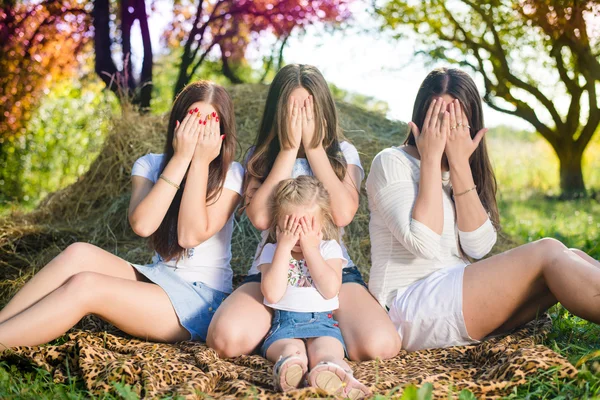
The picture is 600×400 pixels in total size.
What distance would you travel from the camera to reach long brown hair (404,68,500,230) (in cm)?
257

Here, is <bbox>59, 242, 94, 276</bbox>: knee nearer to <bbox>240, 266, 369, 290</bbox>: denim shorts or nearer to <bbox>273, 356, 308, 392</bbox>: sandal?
<bbox>240, 266, 369, 290</bbox>: denim shorts

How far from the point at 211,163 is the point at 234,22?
204 inches

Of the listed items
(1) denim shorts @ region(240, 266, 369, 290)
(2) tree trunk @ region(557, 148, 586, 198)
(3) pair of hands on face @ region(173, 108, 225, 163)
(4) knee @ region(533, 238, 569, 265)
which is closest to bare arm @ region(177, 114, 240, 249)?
(3) pair of hands on face @ region(173, 108, 225, 163)

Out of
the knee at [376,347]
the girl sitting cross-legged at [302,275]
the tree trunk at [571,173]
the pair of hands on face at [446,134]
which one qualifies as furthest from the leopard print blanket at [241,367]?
the tree trunk at [571,173]

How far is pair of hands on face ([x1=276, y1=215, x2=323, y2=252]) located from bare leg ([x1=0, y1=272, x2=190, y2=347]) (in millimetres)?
571

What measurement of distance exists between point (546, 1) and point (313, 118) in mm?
6351

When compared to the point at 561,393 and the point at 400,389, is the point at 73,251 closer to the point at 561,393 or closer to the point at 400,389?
the point at 400,389

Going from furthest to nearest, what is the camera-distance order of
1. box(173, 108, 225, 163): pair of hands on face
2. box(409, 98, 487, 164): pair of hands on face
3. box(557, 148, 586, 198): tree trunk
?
box(557, 148, 586, 198): tree trunk → box(173, 108, 225, 163): pair of hands on face → box(409, 98, 487, 164): pair of hands on face

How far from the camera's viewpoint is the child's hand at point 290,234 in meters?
2.38

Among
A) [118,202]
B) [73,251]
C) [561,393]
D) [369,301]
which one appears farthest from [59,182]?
[561,393]

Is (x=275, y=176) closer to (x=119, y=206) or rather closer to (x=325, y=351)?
(x=325, y=351)

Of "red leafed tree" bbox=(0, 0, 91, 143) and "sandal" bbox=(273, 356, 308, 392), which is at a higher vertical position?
"red leafed tree" bbox=(0, 0, 91, 143)

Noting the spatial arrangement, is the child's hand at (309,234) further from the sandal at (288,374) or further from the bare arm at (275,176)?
the sandal at (288,374)

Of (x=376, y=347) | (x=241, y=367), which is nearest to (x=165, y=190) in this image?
(x=241, y=367)
